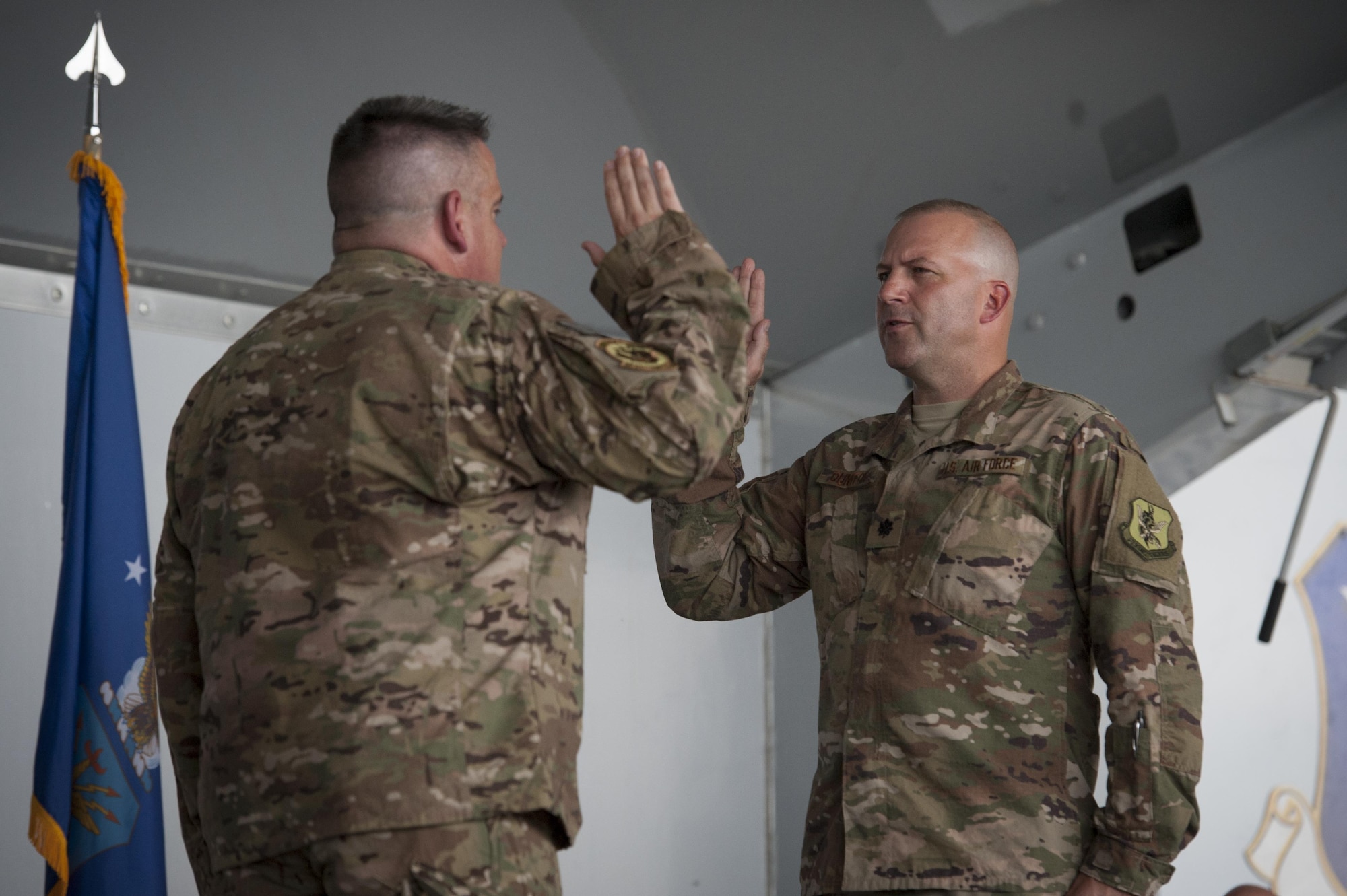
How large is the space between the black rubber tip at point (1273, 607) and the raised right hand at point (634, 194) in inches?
84.2

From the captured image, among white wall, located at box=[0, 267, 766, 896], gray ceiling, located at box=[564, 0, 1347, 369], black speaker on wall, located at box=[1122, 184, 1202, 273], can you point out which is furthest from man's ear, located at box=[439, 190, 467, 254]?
black speaker on wall, located at box=[1122, 184, 1202, 273]

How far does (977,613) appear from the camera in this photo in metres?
1.71

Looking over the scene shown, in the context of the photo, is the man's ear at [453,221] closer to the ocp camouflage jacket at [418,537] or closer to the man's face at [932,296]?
the ocp camouflage jacket at [418,537]

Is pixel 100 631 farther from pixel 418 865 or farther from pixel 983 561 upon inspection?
pixel 983 561

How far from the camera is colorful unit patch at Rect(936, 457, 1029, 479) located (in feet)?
5.80

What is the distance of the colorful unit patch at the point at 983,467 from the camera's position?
1769mm

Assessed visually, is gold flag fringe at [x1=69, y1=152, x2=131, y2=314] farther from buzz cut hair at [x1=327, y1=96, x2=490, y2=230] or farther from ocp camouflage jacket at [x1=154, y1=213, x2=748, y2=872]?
ocp camouflage jacket at [x1=154, y1=213, x2=748, y2=872]

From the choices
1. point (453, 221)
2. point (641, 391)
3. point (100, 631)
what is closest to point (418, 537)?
point (641, 391)

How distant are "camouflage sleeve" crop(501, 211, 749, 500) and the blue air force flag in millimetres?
1472

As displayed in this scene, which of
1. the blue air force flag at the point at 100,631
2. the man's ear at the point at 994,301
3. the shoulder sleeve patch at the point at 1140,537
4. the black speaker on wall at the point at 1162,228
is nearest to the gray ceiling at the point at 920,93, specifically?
the black speaker on wall at the point at 1162,228

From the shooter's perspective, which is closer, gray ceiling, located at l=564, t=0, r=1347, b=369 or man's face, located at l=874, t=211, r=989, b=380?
man's face, located at l=874, t=211, r=989, b=380

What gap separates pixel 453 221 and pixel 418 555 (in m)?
0.43

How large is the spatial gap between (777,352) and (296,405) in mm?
2754

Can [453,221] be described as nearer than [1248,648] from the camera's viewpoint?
Yes
